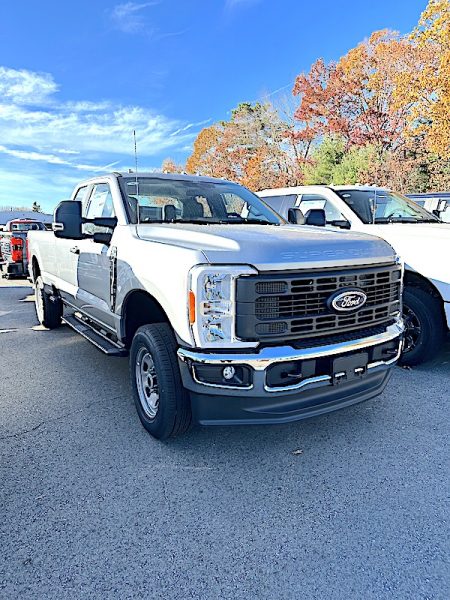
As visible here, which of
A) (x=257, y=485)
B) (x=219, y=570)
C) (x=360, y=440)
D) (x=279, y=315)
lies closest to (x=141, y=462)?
(x=257, y=485)


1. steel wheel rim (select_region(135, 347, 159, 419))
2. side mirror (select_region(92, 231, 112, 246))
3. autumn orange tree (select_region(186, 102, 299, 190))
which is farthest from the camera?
autumn orange tree (select_region(186, 102, 299, 190))

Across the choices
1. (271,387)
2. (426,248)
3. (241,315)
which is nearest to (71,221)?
(241,315)

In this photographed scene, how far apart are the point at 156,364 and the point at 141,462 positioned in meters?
0.67

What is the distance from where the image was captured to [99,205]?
4641 mm

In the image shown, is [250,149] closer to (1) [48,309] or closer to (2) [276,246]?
(1) [48,309]

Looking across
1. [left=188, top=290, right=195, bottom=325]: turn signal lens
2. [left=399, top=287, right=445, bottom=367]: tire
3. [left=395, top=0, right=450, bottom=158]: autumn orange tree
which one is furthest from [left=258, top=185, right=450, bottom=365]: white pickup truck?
[left=395, top=0, right=450, bottom=158]: autumn orange tree

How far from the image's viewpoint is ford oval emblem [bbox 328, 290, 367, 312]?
2895 mm

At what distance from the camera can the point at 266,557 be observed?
221 cm

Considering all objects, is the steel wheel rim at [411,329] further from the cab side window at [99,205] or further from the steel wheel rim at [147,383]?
the cab side window at [99,205]

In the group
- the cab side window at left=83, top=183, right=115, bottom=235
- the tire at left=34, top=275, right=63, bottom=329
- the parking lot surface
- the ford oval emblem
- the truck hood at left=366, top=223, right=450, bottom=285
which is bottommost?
the parking lot surface

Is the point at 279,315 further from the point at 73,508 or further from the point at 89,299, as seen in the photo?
the point at 89,299

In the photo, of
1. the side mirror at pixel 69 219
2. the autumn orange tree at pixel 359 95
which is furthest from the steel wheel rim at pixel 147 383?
the autumn orange tree at pixel 359 95

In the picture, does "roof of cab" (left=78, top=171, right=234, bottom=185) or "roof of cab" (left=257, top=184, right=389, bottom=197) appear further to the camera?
"roof of cab" (left=257, top=184, right=389, bottom=197)

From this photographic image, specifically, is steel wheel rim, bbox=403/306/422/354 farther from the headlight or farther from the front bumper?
the headlight
